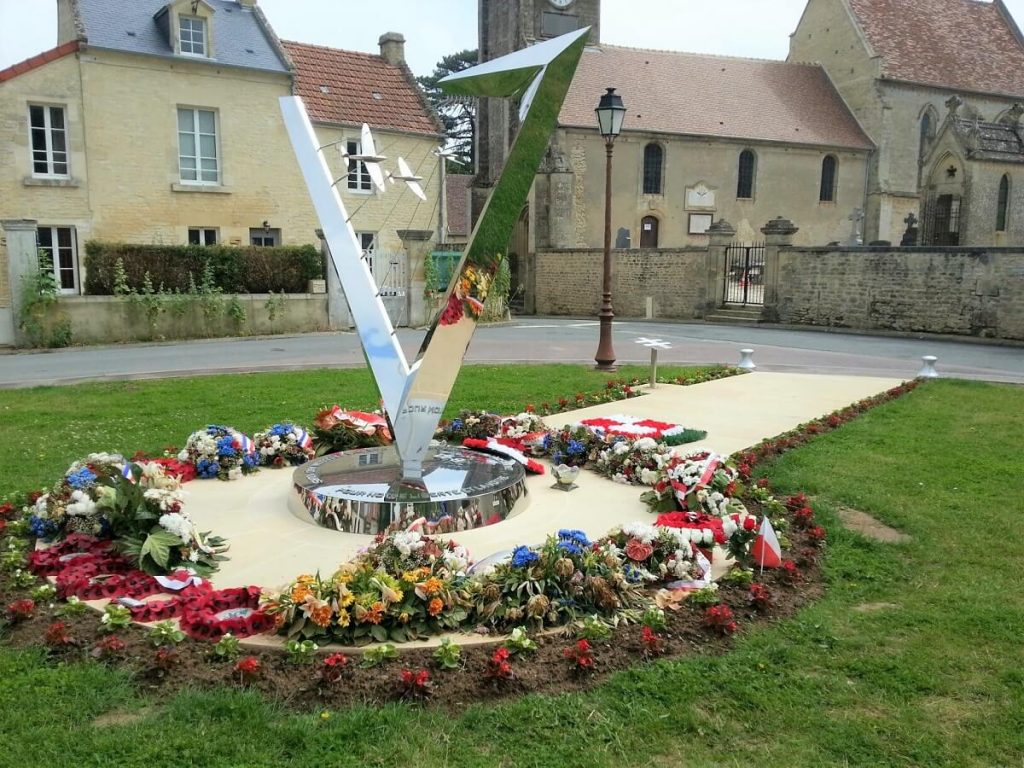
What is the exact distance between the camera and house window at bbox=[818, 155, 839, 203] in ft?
126

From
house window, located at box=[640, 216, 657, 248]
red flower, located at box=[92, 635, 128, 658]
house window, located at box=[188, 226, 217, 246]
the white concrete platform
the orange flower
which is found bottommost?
red flower, located at box=[92, 635, 128, 658]

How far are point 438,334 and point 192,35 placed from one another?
22.5 m

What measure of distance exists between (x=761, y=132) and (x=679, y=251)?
11577mm

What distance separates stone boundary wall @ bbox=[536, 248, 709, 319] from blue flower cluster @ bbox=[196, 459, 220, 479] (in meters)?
23.1

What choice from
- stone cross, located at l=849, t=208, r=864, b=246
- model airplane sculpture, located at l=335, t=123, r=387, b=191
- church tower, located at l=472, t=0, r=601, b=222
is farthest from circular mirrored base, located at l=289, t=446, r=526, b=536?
stone cross, located at l=849, t=208, r=864, b=246

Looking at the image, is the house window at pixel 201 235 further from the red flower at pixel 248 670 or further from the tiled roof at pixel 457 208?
the red flower at pixel 248 670

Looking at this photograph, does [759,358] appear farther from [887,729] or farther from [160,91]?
[160,91]

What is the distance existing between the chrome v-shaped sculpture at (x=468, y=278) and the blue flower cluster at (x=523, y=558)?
4.96 feet

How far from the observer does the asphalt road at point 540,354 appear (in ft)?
47.8

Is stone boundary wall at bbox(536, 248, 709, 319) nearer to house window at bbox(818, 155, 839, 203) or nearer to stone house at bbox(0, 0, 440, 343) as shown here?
stone house at bbox(0, 0, 440, 343)

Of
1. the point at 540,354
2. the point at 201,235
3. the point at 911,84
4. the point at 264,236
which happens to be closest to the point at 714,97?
the point at 911,84

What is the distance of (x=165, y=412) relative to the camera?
10.0 metres

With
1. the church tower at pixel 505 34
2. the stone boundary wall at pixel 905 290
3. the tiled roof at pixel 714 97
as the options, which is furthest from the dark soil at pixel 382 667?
the church tower at pixel 505 34

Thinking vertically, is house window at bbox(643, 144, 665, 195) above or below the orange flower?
above
